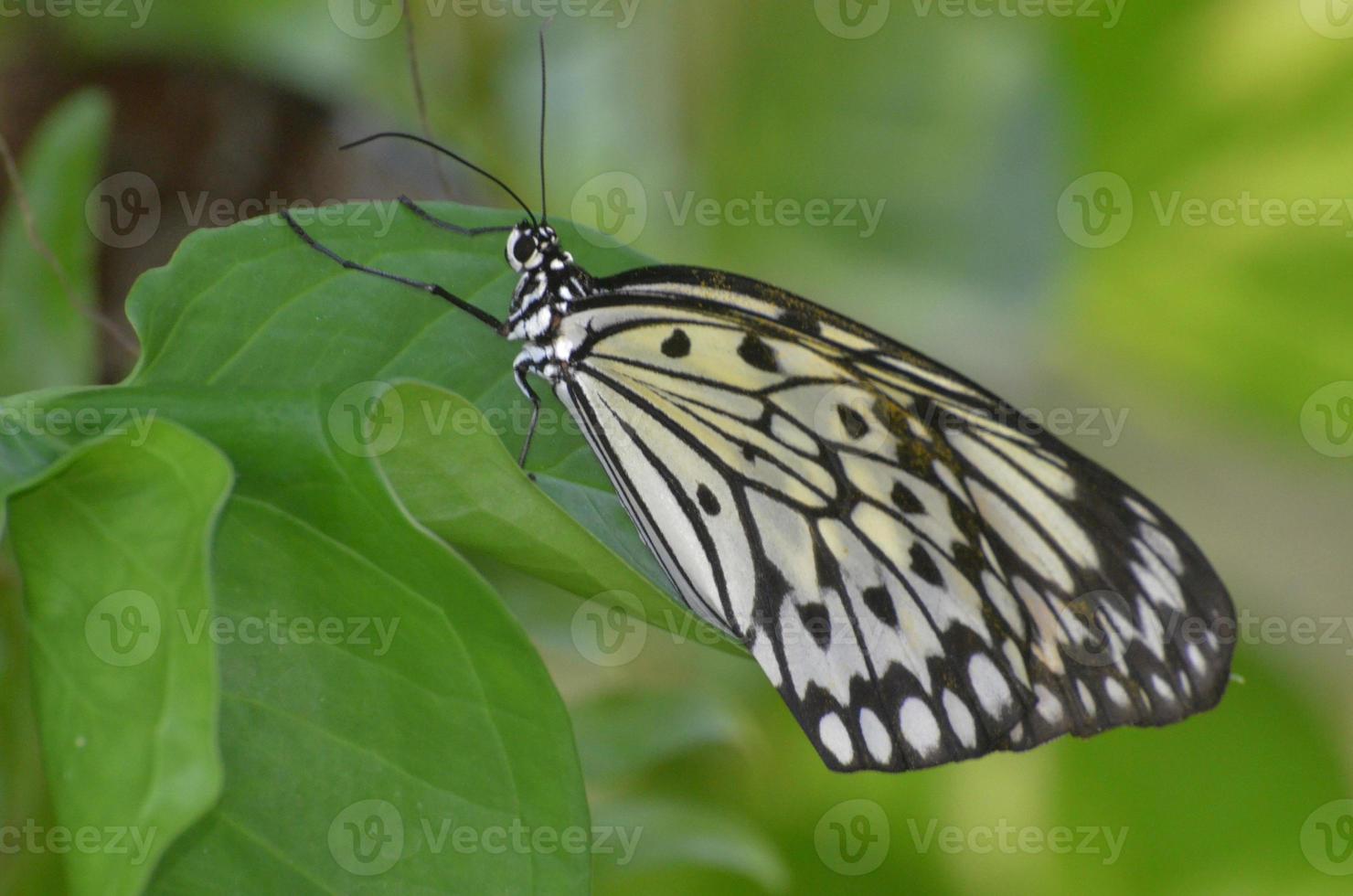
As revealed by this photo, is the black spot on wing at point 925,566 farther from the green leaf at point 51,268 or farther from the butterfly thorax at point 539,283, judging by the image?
the green leaf at point 51,268

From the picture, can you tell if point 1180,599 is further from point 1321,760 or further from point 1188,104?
point 1188,104

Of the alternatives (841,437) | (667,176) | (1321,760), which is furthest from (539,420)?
(1321,760)
